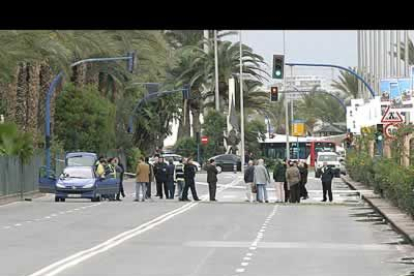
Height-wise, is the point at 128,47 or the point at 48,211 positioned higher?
the point at 128,47

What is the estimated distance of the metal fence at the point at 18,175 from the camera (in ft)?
141

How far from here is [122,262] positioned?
18.6 meters

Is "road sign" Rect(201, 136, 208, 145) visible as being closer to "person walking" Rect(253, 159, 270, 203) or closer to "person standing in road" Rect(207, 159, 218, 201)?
"person standing in road" Rect(207, 159, 218, 201)

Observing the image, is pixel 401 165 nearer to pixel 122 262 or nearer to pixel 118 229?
pixel 118 229

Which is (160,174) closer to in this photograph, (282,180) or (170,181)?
(170,181)

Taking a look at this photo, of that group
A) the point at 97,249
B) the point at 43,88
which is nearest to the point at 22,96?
the point at 43,88

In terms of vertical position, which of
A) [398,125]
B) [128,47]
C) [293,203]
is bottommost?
[293,203]

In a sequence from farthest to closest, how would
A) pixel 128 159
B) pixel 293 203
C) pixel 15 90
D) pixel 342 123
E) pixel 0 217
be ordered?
pixel 342 123, pixel 128 159, pixel 15 90, pixel 293 203, pixel 0 217

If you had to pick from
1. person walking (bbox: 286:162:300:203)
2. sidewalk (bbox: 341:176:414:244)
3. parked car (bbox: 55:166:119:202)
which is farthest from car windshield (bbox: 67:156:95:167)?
sidewalk (bbox: 341:176:414:244)

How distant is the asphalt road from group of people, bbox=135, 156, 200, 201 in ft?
11.0

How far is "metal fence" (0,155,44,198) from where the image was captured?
43125 millimetres
